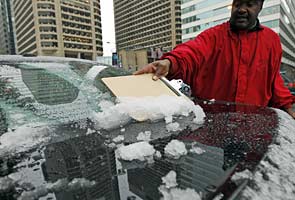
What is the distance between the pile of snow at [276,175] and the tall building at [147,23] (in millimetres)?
74289

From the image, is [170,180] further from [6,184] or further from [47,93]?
[47,93]

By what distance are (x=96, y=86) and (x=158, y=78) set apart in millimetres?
375

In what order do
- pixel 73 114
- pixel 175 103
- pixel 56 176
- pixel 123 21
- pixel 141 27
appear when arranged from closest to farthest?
pixel 56 176
pixel 73 114
pixel 175 103
pixel 141 27
pixel 123 21

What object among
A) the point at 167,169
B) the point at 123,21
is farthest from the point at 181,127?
the point at 123,21

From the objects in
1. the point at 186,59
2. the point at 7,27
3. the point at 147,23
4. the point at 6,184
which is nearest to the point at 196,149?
the point at 6,184

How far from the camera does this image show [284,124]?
1163 millimetres

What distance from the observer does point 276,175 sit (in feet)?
2.32

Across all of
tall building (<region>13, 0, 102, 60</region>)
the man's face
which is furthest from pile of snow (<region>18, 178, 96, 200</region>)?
tall building (<region>13, 0, 102, 60</region>)

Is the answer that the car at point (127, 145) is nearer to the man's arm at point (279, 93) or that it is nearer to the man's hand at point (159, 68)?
the man's hand at point (159, 68)

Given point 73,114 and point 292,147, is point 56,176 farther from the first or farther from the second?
point 292,147

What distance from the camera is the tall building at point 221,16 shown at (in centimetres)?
3659

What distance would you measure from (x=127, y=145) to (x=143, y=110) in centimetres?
35

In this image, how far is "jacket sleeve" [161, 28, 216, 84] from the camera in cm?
167

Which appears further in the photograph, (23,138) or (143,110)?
(143,110)
